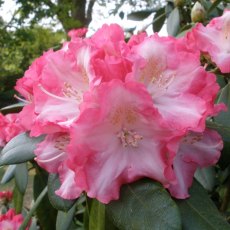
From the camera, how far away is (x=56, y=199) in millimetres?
687

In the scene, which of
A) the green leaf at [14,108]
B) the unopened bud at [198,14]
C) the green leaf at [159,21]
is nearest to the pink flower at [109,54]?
the green leaf at [14,108]

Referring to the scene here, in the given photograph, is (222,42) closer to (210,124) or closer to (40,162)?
(210,124)

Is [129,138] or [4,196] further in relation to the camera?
[4,196]

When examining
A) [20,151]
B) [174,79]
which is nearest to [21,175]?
[20,151]

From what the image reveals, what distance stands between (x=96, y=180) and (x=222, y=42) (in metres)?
0.34

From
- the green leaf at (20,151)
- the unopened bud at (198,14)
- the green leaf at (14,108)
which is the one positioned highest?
the green leaf at (20,151)

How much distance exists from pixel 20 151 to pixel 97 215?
0.52 ft

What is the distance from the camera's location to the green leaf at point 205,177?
0.88m

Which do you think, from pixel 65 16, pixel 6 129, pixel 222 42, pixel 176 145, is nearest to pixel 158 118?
pixel 176 145

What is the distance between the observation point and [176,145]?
543 millimetres

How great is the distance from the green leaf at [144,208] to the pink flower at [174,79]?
0.32ft

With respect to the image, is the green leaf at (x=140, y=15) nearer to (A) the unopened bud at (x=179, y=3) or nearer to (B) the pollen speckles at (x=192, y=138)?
(A) the unopened bud at (x=179, y=3)

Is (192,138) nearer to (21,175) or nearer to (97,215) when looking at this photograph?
(97,215)

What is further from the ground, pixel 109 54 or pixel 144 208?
pixel 109 54
